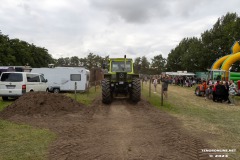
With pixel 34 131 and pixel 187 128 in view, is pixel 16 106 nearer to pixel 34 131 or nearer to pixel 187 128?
pixel 34 131

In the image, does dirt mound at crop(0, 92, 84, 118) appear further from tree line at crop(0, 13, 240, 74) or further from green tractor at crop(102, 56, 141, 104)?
tree line at crop(0, 13, 240, 74)

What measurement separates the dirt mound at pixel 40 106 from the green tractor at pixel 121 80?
2318 mm

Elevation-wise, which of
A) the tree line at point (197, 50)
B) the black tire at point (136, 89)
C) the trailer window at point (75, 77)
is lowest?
the black tire at point (136, 89)

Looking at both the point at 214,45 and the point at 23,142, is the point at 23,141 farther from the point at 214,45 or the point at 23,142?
the point at 214,45

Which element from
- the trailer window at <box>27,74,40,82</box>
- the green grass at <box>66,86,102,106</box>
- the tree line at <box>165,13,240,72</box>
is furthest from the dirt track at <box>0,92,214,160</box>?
the tree line at <box>165,13,240,72</box>

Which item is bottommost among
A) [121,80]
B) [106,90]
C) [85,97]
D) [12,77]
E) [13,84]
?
[85,97]

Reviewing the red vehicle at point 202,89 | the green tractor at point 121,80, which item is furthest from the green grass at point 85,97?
the red vehicle at point 202,89

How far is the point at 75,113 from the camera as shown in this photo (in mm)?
11680

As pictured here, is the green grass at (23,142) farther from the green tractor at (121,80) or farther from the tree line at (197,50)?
the tree line at (197,50)

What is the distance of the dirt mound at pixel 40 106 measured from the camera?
11.0m

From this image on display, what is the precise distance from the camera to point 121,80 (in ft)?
50.8

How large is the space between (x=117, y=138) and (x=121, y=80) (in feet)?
27.8

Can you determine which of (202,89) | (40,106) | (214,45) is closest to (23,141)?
(40,106)

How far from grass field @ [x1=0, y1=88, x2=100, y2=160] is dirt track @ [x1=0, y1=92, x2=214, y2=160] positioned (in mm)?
256
